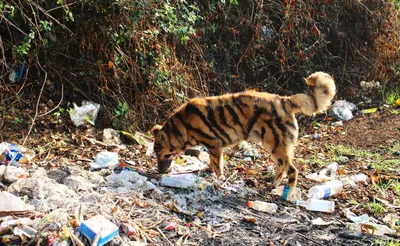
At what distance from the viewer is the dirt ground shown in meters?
4.43

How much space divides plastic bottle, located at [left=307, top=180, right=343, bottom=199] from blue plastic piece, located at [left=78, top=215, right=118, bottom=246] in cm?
246

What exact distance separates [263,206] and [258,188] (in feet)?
2.14

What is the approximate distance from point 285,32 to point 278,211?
16.0 feet

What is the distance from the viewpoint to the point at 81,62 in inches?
281

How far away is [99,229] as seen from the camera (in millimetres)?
3873

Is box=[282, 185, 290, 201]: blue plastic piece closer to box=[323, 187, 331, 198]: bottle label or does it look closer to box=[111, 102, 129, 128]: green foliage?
box=[323, 187, 331, 198]: bottle label

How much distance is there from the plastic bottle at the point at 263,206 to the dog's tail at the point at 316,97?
Result: 1106 millimetres

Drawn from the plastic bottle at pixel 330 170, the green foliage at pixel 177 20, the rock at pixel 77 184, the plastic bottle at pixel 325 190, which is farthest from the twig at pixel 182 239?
the green foliage at pixel 177 20

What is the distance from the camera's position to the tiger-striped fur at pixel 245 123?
5336 millimetres

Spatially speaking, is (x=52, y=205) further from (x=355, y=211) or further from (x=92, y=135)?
(x=355, y=211)

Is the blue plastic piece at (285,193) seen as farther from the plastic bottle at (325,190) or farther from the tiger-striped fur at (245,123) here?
the plastic bottle at (325,190)

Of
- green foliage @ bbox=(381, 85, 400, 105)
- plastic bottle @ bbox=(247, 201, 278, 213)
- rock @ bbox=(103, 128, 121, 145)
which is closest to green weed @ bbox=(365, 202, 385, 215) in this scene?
plastic bottle @ bbox=(247, 201, 278, 213)

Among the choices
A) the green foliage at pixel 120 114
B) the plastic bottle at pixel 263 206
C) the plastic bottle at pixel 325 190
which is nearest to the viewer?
the plastic bottle at pixel 263 206

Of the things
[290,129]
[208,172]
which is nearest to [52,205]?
[208,172]
